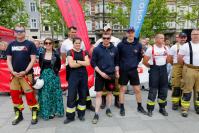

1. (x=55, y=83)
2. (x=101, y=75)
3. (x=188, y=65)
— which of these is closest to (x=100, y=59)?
(x=101, y=75)

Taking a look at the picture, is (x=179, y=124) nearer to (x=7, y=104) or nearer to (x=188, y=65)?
(x=188, y=65)

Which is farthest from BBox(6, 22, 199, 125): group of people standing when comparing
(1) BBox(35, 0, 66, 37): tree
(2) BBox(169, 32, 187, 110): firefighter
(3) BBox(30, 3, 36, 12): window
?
(3) BBox(30, 3, 36, 12): window

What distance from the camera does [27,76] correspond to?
5.48 m

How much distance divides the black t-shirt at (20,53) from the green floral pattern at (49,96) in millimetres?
481

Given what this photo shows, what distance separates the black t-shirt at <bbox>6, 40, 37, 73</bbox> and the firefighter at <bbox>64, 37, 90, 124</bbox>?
854 millimetres

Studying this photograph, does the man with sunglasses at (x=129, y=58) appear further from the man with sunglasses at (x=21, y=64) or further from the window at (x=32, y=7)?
the window at (x=32, y=7)

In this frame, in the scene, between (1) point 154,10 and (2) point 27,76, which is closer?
(2) point 27,76

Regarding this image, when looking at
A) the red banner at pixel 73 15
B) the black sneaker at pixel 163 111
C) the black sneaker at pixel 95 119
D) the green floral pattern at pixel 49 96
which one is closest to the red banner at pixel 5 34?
the red banner at pixel 73 15

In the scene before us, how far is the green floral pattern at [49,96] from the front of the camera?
561 centimetres

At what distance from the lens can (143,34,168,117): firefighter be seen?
5.74m

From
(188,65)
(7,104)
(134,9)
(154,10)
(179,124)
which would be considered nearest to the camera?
(179,124)

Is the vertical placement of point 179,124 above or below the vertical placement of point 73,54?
below

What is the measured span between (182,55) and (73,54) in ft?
8.06

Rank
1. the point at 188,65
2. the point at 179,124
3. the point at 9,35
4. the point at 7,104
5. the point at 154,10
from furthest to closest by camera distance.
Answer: the point at 154,10
the point at 9,35
the point at 7,104
the point at 188,65
the point at 179,124
